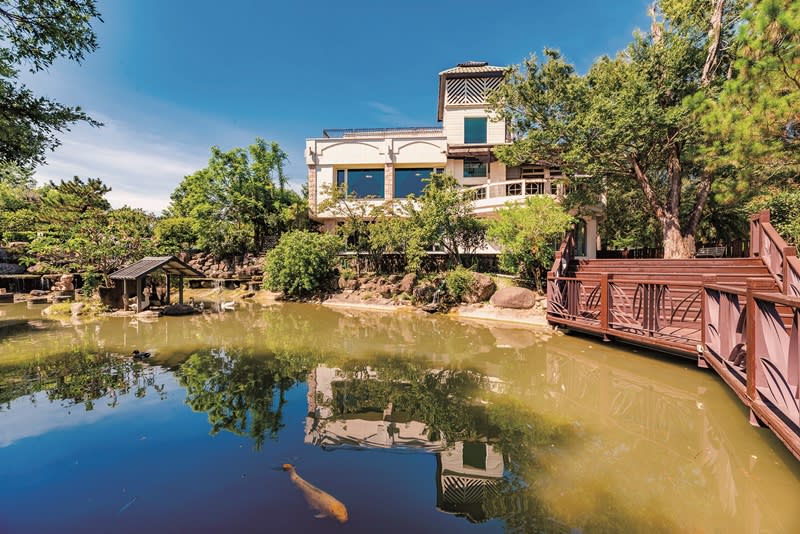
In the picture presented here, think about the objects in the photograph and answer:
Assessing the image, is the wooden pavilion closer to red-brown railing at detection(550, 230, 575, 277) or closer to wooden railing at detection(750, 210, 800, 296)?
red-brown railing at detection(550, 230, 575, 277)

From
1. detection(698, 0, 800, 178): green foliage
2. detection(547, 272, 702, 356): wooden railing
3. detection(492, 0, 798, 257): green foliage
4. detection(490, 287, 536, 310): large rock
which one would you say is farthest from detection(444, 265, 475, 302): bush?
detection(698, 0, 800, 178): green foliage

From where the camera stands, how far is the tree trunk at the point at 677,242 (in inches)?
485

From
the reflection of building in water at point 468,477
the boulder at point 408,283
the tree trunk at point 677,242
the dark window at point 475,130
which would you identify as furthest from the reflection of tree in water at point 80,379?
the dark window at point 475,130

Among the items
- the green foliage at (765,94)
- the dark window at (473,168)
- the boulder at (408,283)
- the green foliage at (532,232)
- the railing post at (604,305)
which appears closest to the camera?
the green foliage at (765,94)

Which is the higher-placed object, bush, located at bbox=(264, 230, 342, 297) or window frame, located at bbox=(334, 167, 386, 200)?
window frame, located at bbox=(334, 167, 386, 200)

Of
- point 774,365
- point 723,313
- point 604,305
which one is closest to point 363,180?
point 604,305

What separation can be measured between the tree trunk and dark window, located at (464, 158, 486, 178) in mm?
11190

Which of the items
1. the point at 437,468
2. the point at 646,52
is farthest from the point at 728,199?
the point at 437,468

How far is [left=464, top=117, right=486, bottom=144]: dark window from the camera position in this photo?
71.6ft

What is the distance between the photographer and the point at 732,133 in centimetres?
770

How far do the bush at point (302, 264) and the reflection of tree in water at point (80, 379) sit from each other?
10.5 m

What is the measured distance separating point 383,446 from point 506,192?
15.1 meters

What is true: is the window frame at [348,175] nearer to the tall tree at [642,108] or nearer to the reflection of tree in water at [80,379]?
the tall tree at [642,108]

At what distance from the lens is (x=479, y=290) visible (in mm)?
14547
